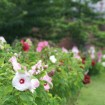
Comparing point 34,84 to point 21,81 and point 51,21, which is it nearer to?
point 21,81

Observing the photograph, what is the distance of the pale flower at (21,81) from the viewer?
3486 mm

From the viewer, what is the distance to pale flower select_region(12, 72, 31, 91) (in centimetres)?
349

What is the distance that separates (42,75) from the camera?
396 cm

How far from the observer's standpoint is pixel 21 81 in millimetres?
3500

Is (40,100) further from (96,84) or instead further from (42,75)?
(96,84)

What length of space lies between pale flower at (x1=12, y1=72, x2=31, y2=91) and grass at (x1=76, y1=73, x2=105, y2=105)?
2675mm

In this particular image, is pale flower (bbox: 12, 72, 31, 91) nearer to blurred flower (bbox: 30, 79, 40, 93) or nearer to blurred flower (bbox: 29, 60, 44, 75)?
blurred flower (bbox: 30, 79, 40, 93)

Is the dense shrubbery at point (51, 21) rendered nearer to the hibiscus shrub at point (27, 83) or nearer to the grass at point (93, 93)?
the grass at point (93, 93)

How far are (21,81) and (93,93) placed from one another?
3696mm

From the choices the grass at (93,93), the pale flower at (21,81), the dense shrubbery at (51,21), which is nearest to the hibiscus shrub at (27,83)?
the pale flower at (21,81)

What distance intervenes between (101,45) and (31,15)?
6.78 ft

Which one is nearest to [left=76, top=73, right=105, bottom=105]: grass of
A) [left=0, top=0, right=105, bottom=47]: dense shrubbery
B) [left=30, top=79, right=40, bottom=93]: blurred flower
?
[left=30, top=79, right=40, bottom=93]: blurred flower

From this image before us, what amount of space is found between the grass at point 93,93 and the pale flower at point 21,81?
267cm

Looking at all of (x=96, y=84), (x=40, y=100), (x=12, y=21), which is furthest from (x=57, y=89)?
(x=12, y=21)
